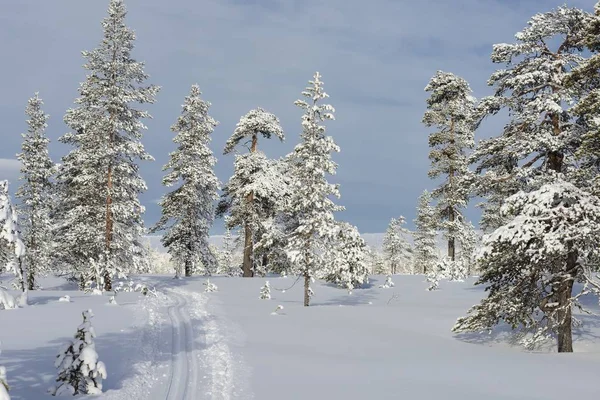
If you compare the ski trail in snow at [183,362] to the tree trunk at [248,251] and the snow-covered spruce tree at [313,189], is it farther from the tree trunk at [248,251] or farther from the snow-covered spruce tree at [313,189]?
the tree trunk at [248,251]

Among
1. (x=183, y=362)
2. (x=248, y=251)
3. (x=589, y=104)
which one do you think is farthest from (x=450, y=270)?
(x=183, y=362)

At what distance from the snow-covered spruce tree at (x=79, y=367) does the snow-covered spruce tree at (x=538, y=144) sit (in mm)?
10900

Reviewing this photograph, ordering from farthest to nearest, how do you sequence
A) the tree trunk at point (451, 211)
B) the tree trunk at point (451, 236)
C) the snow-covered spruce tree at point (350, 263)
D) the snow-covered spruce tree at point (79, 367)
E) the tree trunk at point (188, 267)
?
the tree trunk at point (188, 267), the tree trunk at point (451, 236), the tree trunk at point (451, 211), the snow-covered spruce tree at point (350, 263), the snow-covered spruce tree at point (79, 367)

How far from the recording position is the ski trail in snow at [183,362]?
864cm

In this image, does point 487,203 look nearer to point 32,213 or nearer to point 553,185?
point 553,185

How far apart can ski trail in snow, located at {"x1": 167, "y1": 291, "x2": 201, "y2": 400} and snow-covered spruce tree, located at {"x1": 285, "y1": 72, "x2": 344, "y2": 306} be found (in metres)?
7.44

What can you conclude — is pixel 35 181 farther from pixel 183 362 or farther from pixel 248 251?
pixel 183 362

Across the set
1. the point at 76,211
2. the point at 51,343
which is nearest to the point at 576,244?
the point at 51,343

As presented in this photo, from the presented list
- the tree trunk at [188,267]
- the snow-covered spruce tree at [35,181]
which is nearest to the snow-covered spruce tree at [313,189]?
the tree trunk at [188,267]

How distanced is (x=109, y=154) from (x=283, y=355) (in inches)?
742

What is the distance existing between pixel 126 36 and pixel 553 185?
963 inches

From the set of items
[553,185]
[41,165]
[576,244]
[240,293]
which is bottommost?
[240,293]

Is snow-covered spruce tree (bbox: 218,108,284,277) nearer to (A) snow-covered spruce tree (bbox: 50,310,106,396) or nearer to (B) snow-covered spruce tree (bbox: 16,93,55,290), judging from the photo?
(B) snow-covered spruce tree (bbox: 16,93,55,290)

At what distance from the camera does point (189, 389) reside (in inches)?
347
